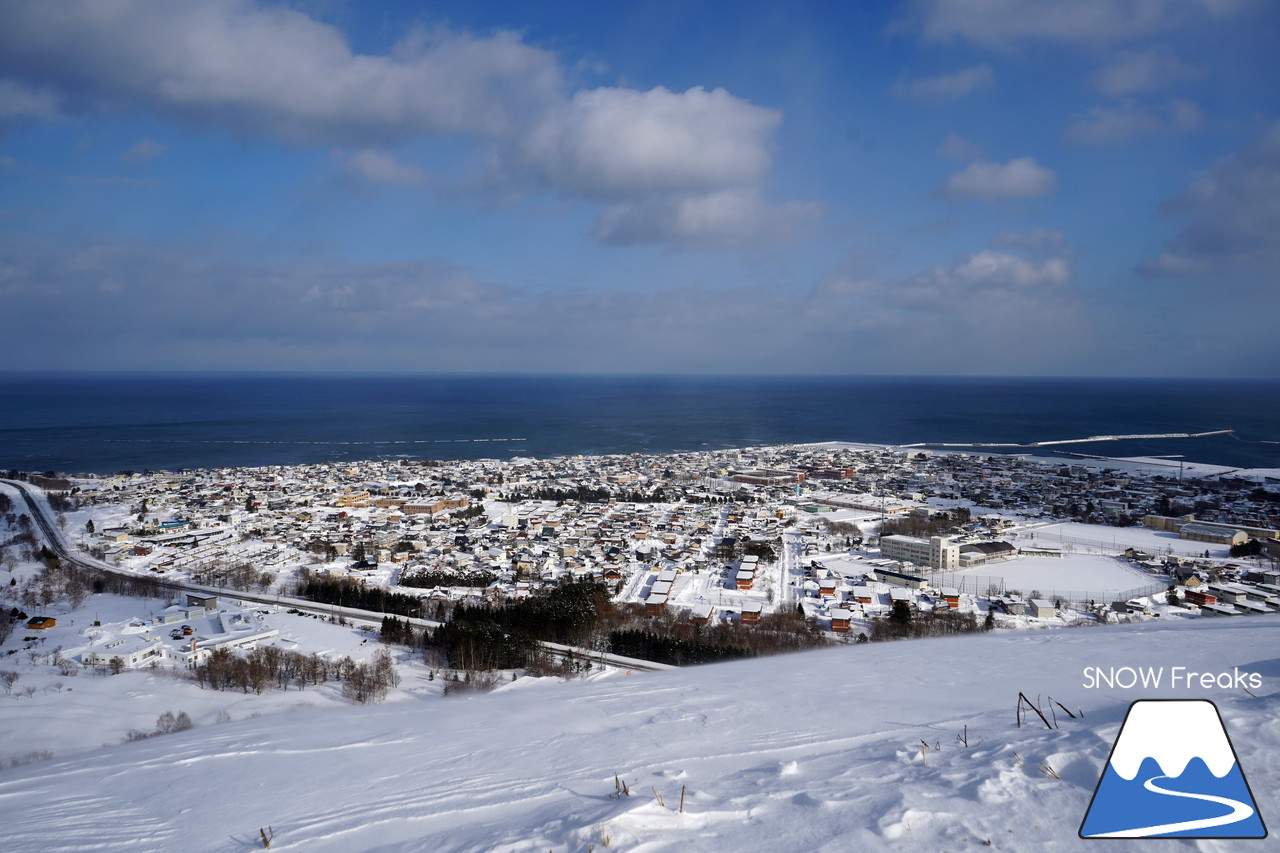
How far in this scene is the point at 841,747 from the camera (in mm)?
2406

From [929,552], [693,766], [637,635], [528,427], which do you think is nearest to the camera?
[693,766]

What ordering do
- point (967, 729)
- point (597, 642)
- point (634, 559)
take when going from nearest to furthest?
point (967, 729) → point (597, 642) → point (634, 559)

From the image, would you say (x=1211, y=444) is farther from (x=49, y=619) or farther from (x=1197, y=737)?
(x=49, y=619)

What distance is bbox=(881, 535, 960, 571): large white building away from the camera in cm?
1159

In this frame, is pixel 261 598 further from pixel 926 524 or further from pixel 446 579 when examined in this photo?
pixel 926 524

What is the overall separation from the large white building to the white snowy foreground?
7.65 meters

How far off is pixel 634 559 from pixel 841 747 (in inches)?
411

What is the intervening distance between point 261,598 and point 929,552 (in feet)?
35.7

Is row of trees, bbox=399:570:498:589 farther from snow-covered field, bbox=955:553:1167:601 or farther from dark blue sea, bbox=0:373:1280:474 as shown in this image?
dark blue sea, bbox=0:373:1280:474

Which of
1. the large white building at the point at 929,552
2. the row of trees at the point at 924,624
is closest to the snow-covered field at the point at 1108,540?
the large white building at the point at 929,552

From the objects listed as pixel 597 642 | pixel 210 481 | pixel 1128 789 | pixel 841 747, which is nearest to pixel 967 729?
pixel 841 747

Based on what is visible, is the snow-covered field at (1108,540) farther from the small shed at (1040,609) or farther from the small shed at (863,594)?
the small shed at (863,594)

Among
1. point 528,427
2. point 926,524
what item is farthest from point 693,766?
point 528,427

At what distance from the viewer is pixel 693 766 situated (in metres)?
2.32
